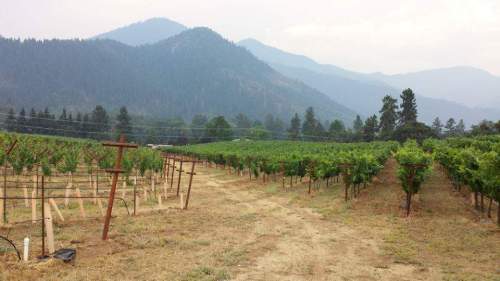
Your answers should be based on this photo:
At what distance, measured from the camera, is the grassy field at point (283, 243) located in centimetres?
1057

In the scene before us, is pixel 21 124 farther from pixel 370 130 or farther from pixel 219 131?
pixel 370 130

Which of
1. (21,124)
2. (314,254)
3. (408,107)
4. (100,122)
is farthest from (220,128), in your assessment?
(314,254)

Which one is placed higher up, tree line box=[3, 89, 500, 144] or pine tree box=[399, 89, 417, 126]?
pine tree box=[399, 89, 417, 126]

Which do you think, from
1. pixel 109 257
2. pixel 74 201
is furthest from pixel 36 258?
pixel 74 201

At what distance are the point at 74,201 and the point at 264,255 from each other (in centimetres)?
1257

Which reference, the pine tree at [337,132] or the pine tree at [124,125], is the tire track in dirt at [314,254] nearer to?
the pine tree at [337,132]

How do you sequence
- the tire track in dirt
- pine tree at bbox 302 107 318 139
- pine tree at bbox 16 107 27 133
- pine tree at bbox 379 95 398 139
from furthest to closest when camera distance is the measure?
pine tree at bbox 302 107 318 139, pine tree at bbox 16 107 27 133, pine tree at bbox 379 95 398 139, the tire track in dirt

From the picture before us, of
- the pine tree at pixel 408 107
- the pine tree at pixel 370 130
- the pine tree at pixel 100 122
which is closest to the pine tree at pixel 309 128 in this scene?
the pine tree at pixel 370 130

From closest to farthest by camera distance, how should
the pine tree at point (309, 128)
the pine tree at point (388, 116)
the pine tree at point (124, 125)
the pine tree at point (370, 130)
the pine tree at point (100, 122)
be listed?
the pine tree at point (388, 116) < the pine tree at point (370, 130) < the pine tree at point (100, 122) < the pine tree at point (124, 125) < the pine tree at point (309, 128)

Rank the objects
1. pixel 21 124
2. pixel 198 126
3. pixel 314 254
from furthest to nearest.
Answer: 1. pixel 198 126
2. pixel 21 124
3. pixel 314 254

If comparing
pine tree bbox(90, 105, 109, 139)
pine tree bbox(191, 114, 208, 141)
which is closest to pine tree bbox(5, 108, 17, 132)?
pine tree bbox(90, 105, 109, 139)

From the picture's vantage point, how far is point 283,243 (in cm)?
1406

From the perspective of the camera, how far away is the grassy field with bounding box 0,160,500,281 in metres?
10.6

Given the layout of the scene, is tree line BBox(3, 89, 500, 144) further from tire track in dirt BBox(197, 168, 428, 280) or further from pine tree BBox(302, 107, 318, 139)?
tire track in dirt BBox(197, 168, 428, 280)
